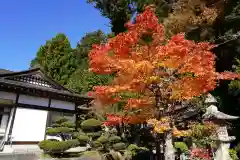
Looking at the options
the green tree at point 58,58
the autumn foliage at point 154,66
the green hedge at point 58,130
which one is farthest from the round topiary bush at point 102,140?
the green tree at point 58,58

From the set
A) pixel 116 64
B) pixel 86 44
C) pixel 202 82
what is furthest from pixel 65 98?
pixel 86 44

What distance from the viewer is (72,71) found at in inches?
1480

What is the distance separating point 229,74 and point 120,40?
241 inches

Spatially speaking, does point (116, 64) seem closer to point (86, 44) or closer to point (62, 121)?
point (62, 121)

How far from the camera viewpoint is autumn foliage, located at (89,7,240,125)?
9602 millimetres

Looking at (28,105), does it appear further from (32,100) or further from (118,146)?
(118,146)

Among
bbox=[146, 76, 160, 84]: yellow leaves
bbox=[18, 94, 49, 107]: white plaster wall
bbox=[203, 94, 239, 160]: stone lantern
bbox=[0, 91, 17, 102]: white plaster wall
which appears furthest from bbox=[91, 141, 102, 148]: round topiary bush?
bbox=[203, 94, 239, 160]: stone lantern

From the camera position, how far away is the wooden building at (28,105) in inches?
569

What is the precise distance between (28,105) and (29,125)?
1.41m

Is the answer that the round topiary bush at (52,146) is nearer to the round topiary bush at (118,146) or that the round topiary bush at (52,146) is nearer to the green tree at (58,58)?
the round topiary bush at (118,146)

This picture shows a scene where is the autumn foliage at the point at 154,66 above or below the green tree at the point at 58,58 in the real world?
below

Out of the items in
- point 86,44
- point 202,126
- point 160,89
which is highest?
point 86,44

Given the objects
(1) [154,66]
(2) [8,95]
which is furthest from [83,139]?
(1) [154,66]

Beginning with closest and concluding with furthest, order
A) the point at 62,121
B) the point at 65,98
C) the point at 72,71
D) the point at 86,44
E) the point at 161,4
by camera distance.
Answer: the point at 62,121 → the point at 65,98 → the point at 161,4 → the point at 72,71 → the point at 86,44
